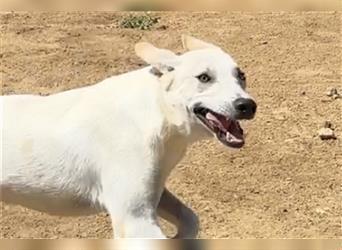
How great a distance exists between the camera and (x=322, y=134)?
14.4 ft

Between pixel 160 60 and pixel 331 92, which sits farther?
pixel 331 92

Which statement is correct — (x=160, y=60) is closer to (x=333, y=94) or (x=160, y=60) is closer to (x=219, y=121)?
(x=219, y=121)

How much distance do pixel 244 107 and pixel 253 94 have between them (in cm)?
271

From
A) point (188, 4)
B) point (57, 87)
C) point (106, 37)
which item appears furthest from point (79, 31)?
point (188, 4)

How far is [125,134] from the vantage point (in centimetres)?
219

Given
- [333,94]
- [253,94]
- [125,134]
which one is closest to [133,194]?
[125,134]

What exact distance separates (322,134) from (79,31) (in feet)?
6.89

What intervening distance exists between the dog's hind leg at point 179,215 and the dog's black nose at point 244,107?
0.44m

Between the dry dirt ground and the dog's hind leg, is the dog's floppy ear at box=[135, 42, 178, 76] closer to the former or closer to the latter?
the dog's hind leg

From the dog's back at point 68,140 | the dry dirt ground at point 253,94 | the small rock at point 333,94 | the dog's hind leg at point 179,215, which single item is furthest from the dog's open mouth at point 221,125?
the small rock at point 333,94

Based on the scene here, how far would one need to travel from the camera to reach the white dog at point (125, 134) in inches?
86.3

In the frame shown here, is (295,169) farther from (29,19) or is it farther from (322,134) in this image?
(29,19)

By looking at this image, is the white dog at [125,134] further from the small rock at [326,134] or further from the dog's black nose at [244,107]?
the small rock at [326,134]

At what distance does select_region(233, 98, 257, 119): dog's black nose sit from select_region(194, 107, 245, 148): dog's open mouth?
5cm
